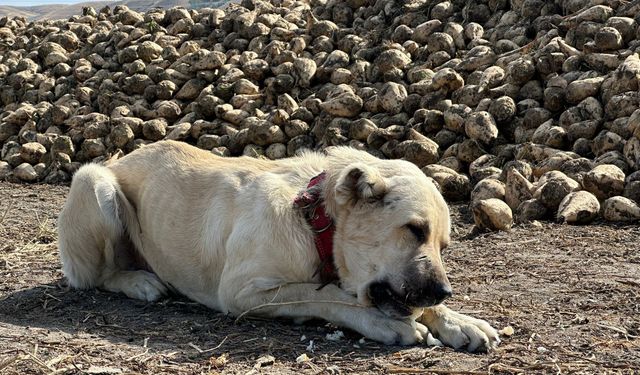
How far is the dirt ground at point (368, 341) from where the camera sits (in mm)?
3588

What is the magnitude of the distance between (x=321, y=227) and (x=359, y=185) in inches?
13.2

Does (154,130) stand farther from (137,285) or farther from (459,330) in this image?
(459,330)

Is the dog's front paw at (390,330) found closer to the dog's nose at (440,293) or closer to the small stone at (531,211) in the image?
the dog's nose at (440,293)

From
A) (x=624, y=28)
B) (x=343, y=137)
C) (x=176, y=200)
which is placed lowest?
(x=343, y=137)

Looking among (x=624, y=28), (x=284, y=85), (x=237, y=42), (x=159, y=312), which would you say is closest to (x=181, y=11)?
(x=237, y=42)

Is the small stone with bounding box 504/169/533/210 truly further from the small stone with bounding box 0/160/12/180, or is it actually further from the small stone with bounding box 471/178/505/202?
the small stone with bounding box 0/160/12/180

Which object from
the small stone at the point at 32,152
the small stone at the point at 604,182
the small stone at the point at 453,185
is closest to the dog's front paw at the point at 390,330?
the small stone at the point at 604,182

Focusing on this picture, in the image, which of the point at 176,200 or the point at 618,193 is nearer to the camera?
the point at 176,200

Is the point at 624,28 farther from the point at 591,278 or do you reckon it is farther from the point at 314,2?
the point at 314,2

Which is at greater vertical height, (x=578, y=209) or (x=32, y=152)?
(x=578, y=209)

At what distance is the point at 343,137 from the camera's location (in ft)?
31.0

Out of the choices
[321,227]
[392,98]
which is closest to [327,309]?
[321,227]

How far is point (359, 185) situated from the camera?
161 inches

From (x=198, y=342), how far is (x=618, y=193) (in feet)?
14.8
